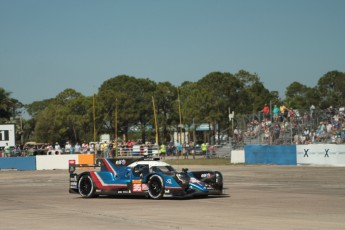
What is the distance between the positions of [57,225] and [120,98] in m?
75.7

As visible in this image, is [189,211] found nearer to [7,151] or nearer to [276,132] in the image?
[276,132]

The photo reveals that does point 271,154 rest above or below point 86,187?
above

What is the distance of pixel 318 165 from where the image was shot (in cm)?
4041

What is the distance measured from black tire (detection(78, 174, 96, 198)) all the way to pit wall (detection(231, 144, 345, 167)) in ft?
69.0

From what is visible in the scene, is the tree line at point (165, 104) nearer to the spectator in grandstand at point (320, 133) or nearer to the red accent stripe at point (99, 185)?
the spectator in grandstand at point (320, 133)

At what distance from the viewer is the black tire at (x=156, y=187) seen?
63.9 ft

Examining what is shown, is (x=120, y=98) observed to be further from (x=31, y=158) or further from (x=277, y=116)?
(x=277, y=116)

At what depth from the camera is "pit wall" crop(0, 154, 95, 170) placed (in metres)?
50.0

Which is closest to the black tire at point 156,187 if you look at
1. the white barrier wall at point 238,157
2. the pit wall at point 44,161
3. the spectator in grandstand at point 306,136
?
the spectator in grandstand at point 306,136

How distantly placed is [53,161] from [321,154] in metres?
19.9

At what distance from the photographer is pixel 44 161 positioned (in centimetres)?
5053

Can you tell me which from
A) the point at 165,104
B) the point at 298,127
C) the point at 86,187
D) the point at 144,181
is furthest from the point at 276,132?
the point at 165,104

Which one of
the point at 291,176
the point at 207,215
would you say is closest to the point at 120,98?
the point at 291,176

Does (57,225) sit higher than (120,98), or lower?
lower
